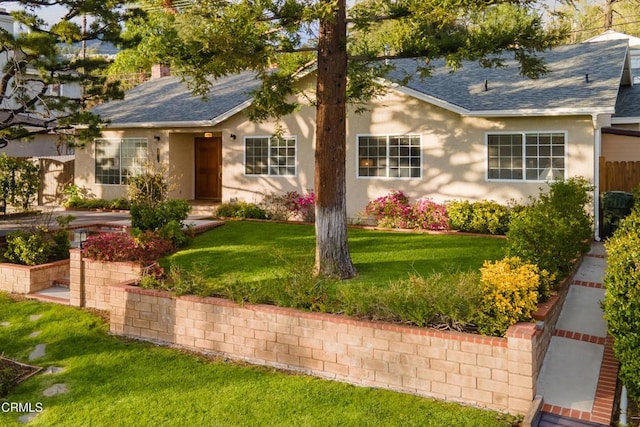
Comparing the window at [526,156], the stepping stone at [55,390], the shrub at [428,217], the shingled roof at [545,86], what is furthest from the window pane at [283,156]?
the stepping stone at [55,390]

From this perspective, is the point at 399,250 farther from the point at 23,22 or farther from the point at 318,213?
the point at 23,22

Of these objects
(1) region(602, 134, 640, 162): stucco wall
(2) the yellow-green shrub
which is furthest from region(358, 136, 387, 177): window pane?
(2) the yellow-green shrub

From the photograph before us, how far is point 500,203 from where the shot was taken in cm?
1405

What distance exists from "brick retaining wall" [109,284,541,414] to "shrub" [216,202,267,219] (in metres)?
7.61

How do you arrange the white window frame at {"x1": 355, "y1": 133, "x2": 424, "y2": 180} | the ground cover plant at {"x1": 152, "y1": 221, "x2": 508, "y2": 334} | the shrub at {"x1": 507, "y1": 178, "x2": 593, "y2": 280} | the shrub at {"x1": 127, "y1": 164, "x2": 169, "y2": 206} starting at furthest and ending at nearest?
the white window frame at {"x1": 355, "y1": 133, "x2": 424, "y2": 180}, the shrub at {"x1": 127, "y1": 164, "x2": 169, "y2": 206}, the shrub at {"x1": 507, "y1": 178, "x2": 593, "y2": 280}, the ground cover plant at {"x1": 152, "y1": 221, "x2": 508, "y2": 334}

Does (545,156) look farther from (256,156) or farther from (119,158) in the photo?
(119,158)

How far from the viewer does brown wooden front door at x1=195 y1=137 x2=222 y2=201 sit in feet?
64.3

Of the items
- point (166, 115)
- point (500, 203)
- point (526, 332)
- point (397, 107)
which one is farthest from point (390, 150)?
point (526, 332)

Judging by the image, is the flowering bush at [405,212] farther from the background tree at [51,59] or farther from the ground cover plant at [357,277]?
the background tree at [51,59]

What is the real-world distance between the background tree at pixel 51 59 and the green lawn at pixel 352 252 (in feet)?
12.3

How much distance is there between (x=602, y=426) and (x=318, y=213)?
507 cm

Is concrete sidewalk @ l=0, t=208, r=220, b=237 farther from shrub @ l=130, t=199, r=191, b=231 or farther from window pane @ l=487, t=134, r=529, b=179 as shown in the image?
window pane @ l=487, t=134, r=529, b=179

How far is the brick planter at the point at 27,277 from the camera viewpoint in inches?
409

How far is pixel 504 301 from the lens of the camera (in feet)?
19.6
